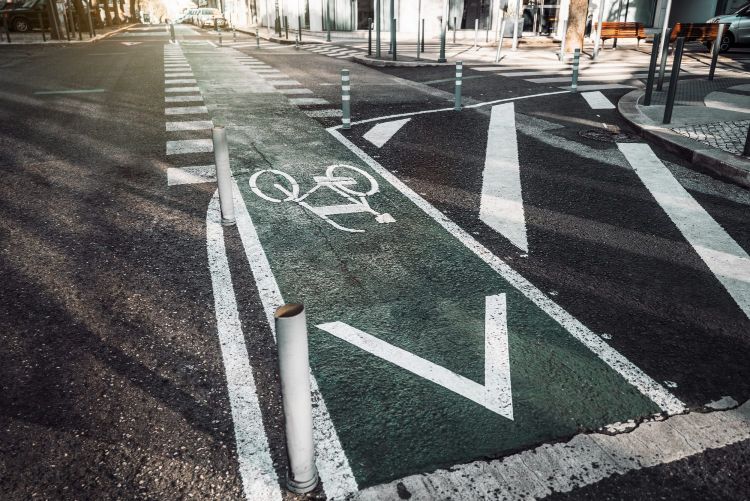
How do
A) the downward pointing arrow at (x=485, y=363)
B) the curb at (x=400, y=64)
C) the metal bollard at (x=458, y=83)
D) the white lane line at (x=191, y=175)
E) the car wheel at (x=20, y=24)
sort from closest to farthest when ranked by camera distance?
the downward pointing arrow at (x=485, y=363)
the white lane line at (x=191, y=175)
the metal bollard at (x=458, y=83)
the curb at (x=400, y=64)
the car wheel at (x=20, y=24)

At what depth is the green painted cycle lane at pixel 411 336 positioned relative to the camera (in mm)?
3027

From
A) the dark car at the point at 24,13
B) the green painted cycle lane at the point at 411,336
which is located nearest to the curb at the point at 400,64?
the green painted cycle lane at the point at 411,336

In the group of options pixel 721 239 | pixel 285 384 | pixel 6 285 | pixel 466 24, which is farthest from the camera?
pixel 466 24

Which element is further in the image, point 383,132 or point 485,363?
point 383,132

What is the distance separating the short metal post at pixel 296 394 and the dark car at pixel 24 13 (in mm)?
39965

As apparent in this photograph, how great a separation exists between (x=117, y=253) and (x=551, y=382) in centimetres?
400

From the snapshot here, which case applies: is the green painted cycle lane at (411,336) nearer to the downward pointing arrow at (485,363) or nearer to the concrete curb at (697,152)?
the downward pointing arrow at (485,363)

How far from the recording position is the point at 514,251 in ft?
17.6

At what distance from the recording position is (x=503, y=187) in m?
7.29

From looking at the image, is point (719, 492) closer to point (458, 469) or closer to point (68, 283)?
point (458, 469)

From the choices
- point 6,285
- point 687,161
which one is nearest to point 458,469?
point 6,285

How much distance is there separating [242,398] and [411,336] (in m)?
1.22

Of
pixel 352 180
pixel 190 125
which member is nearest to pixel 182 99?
pixel 190 125

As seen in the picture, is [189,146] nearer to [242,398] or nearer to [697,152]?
[242,398]
